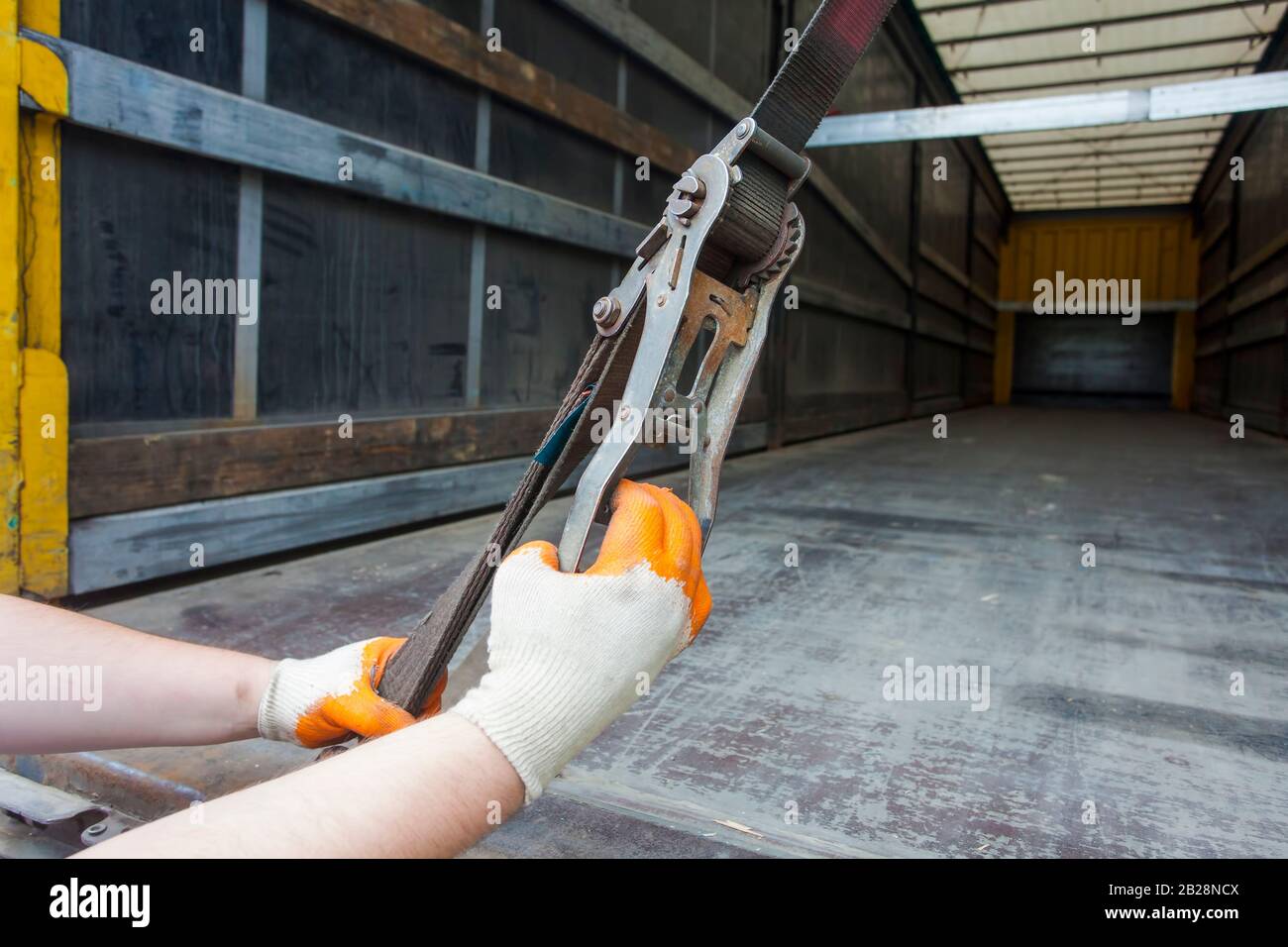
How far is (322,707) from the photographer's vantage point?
127 cm

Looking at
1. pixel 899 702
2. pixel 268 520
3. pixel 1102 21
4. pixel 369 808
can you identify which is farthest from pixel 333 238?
pixel 1102 21

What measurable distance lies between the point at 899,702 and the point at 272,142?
257cm

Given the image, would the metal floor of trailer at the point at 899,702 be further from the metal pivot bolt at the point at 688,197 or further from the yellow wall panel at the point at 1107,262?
the yellow wall panel at the point at 1107,262

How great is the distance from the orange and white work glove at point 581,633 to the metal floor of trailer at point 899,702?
0.53 m

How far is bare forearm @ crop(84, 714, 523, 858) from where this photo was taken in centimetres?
75

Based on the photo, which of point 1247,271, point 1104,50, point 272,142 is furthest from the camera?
point 1247,271

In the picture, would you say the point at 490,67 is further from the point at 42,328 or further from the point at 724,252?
the point at 724,252

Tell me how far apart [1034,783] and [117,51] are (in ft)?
9.60

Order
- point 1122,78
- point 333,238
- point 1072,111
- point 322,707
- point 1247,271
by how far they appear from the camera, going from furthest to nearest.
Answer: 1. point 1247,271
2. point 1122,78
3. point 1072,111
4. point 333,238
5. point 322,707

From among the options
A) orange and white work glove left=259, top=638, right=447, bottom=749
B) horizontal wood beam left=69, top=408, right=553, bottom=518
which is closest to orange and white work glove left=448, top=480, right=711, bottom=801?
orange and white work glove left=259, top=638, right=447, bottom=749

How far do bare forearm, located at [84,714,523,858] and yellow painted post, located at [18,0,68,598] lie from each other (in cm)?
200

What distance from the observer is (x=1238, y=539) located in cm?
408
